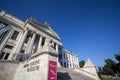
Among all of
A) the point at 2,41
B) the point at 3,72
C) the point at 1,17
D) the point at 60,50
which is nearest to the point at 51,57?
the point at 3,72

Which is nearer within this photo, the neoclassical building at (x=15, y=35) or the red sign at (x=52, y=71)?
the red sign at (x=52, y=71)

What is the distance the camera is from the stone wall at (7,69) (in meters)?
7.52

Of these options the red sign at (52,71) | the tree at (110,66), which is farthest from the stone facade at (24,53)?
the tree at (110,66)

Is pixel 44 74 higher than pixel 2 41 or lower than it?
lower

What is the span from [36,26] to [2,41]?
879cm

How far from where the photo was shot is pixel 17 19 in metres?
21.4

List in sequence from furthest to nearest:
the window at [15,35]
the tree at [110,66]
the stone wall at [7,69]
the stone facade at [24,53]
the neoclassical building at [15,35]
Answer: the tree at [110,66] → the window at [15,35] → the neoclassical building at [15,35] → the stone wall at [7,69] → the stone facade at [24,53]

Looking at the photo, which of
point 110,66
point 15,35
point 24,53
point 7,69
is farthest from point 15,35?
point 110,66

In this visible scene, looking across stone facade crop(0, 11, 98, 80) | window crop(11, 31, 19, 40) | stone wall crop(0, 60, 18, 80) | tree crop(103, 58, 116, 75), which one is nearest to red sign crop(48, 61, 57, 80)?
stone facade crop(0, 11, 98, 80)

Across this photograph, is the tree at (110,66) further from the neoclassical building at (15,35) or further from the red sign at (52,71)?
the red sign at (52,71)

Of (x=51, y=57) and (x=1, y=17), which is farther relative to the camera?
(x=1, y=17)

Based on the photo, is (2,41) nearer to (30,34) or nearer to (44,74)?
(30,34)

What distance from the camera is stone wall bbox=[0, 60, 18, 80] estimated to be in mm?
7521

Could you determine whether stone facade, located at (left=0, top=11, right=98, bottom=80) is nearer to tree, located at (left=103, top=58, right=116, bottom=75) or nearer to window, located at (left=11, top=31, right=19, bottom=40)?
window, located at (left=11, top=31, right=19, bottom=40)
